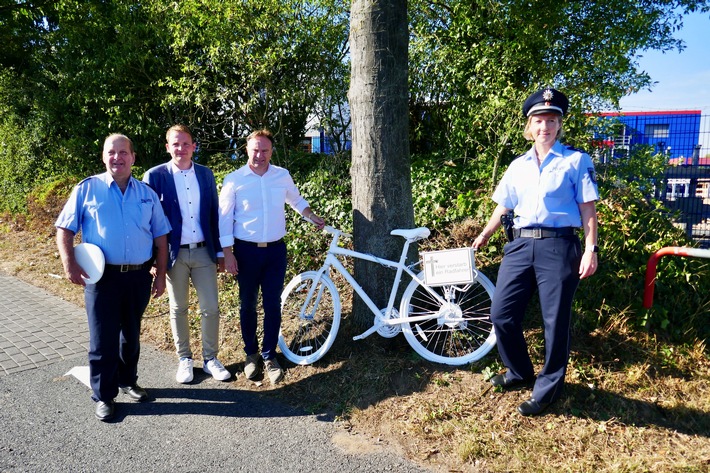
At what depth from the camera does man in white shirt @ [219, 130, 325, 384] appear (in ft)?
13.3

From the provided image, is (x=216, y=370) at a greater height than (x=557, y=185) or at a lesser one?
lesser

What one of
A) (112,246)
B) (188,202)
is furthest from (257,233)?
(112,246)

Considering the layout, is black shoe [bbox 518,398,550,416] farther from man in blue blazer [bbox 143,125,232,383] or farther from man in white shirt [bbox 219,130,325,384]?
man in blue blazer [bbox 143,125,232,383]

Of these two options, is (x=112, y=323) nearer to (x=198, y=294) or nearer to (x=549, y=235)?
(x=198, y=294)

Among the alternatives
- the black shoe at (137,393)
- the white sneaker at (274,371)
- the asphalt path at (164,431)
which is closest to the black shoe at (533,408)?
the asphalt path at (164,431)

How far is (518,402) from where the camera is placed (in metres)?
3.56

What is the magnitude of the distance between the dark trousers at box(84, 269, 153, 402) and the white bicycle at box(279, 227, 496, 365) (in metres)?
1.20

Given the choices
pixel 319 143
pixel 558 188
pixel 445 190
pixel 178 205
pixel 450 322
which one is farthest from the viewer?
pixel 319 143

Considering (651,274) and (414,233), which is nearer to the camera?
(414,233)

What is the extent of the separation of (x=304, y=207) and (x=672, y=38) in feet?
21.8

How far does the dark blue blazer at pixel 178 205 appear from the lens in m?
4.09

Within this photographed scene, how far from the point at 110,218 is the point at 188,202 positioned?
64 centimetres

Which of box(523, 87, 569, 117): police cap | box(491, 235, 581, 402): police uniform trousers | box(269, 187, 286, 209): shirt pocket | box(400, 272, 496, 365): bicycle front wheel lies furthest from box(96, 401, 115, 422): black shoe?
box(523, 87, 569, 117): police cap

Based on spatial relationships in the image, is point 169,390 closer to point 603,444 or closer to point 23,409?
point 23,409
